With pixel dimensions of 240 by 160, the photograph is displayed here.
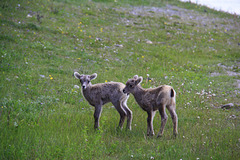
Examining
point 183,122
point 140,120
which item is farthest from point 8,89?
point 183,122

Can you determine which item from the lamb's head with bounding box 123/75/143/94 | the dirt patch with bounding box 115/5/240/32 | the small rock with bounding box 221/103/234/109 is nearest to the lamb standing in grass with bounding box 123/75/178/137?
the lamb's head with bounding box 123/75/143/94

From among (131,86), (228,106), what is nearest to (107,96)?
(131,86)

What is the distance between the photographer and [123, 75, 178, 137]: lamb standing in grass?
26.4 feet

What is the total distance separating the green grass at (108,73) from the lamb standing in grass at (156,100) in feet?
1.44

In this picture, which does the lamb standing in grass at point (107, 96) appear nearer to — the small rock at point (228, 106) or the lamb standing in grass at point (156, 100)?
the lamb standing in grass at point (156, 100)

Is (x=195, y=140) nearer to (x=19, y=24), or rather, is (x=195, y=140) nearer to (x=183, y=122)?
(x=183, y=122)

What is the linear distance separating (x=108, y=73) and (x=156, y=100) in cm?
628

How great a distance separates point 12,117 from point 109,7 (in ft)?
64.1

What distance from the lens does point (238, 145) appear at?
7.04m

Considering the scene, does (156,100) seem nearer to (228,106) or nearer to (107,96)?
(107,96)

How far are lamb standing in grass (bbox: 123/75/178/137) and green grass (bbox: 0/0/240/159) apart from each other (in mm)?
439

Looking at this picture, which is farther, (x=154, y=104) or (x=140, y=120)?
(x=140, y=120)

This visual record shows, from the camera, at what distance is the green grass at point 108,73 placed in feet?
23.1

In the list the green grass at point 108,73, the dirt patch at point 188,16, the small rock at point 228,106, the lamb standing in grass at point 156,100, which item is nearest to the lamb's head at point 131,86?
the lamb standing in grass at point 156,100
